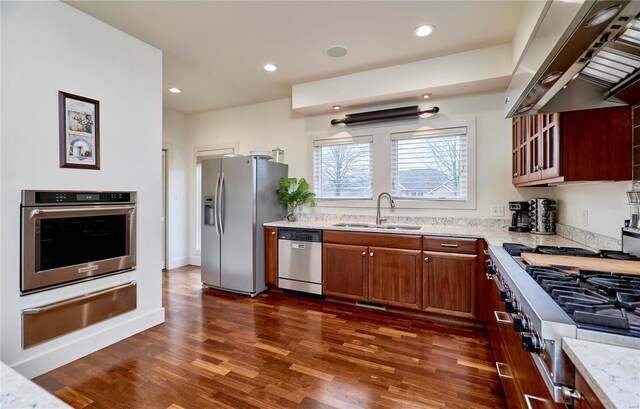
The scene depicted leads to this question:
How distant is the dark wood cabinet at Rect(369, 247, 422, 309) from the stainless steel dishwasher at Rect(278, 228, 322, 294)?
2.10ft

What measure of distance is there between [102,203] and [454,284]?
3.11 metres

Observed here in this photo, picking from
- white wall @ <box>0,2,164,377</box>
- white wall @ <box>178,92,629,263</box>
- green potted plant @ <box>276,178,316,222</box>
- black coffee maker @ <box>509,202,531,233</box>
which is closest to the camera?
white wall @ <box>0,2,164,377</box>

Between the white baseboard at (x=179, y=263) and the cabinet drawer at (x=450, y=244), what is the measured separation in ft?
13.5

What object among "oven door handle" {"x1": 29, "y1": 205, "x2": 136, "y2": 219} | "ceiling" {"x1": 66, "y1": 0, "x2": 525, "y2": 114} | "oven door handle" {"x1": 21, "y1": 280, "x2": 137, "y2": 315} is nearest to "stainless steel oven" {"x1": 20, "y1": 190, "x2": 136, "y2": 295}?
"oven door handle" {"x1": 29, "y1": 205, "x2": 136, "y2": 219}

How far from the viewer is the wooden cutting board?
4.18ft

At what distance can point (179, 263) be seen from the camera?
5.13 meters

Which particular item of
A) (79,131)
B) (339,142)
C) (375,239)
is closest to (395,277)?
(375,239)

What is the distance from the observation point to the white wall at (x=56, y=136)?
6.28 ft

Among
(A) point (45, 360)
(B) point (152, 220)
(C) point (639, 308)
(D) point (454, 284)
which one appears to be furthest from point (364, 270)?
(A) point (45, 360)

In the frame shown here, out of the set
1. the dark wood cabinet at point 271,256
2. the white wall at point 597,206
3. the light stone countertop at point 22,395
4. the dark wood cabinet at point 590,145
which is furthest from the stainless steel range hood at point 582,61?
the dark wood cabinet at point 271,256

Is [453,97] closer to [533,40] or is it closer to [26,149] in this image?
[533,40]

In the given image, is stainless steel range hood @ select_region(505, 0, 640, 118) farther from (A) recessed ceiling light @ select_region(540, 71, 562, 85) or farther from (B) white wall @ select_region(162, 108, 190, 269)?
(B) white wall @ select_region(162, 108, 190, 269)

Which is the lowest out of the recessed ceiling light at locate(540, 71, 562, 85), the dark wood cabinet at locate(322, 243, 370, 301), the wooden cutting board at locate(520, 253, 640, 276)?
the dark wood cabinet at locate(322, 243, 370, 301)

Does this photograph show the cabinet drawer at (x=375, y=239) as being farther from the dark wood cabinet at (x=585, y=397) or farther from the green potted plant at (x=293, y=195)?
the dark wood cabinet at (x=585, y=397)
